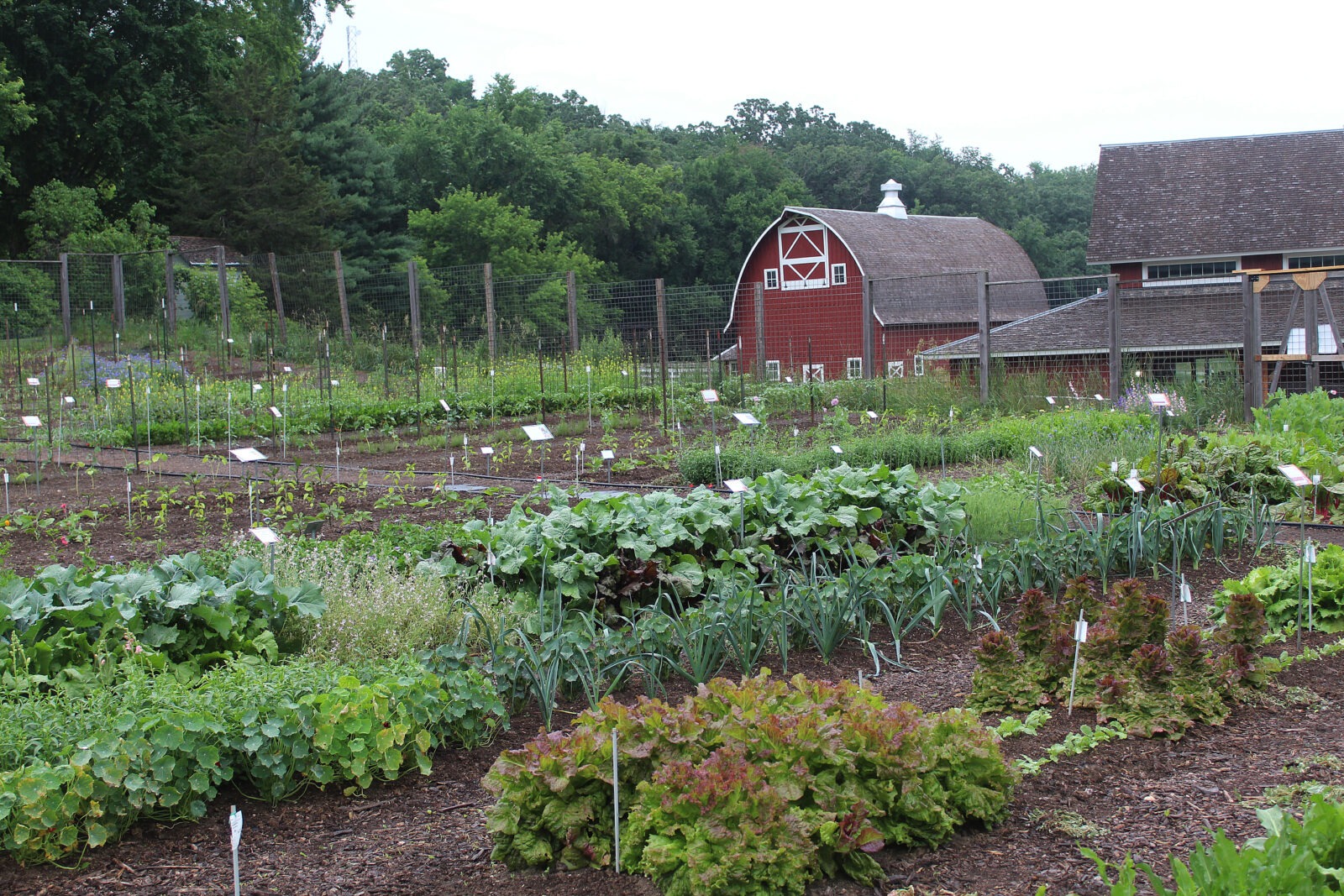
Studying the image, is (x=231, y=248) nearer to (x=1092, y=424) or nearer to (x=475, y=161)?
(x=475, y=161)

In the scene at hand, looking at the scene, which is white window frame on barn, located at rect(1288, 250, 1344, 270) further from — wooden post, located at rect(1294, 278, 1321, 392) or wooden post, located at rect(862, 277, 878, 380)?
wooden post, located at rect(862, 277, 878, 380)

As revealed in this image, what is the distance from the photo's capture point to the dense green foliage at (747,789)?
7.43 ft

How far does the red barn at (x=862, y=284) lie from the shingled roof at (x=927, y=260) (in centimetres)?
4

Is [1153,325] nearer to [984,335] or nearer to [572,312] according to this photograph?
[984,335]

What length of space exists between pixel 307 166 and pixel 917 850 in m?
29.5

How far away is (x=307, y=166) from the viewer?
29016mm

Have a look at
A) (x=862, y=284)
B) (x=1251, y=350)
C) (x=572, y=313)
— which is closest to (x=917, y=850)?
(x=1251, y=350)

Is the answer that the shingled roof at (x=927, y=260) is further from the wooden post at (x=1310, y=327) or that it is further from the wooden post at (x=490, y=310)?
the wooden post at (x=1310, y=327)

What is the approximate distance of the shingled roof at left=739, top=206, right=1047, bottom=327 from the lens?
26016mm

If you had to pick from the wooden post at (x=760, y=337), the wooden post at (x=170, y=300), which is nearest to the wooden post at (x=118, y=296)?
the wooden post at (x=170, y=300)

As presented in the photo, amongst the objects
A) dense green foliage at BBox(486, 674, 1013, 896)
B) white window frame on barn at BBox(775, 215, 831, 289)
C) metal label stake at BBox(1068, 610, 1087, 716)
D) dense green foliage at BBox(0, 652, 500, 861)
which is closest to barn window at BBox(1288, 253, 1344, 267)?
white window frame on barn at BBox(775, 215, 831, 289)

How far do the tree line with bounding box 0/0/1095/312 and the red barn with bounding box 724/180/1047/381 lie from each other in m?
7.76

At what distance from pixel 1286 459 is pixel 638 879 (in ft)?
18.6

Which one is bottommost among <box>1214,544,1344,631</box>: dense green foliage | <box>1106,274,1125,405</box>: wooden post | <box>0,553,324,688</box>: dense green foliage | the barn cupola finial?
<box>1214,544,1344,631</box>: dense green foliage
